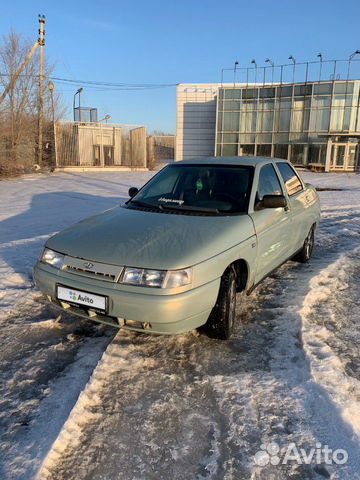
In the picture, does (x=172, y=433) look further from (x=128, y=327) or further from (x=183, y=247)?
(x=183, y=247)

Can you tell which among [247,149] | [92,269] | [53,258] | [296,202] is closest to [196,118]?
[247,149]

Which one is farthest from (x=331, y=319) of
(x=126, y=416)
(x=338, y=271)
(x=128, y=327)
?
(x=126, y=416)

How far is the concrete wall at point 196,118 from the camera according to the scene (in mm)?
41562

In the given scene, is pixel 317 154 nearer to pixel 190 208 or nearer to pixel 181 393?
pixel 190 208

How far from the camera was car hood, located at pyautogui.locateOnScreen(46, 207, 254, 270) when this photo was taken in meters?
3.03

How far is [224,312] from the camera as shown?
3.34 m

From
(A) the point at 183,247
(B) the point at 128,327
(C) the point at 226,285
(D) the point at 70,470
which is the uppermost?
(A) the point at 183,247

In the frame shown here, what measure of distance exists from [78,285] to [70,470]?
136 cm

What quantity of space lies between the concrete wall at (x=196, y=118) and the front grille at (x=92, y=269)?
38.9 m

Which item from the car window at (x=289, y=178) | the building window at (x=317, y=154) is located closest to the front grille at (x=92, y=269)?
the car window at (x=289, y=178)

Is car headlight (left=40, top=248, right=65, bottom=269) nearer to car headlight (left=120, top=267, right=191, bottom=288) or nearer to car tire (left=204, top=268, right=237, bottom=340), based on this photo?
car headlight (left=120, top=267, right=191, bottom=288)

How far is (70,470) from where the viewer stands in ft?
6.85

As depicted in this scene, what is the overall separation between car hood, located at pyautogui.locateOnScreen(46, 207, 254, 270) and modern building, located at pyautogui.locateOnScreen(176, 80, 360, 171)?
1265 inches

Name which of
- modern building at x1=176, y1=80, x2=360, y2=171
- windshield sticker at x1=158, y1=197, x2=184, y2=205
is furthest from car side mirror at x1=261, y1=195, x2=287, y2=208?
modern building at x1=176, y1=80, x2=360, y2=171
